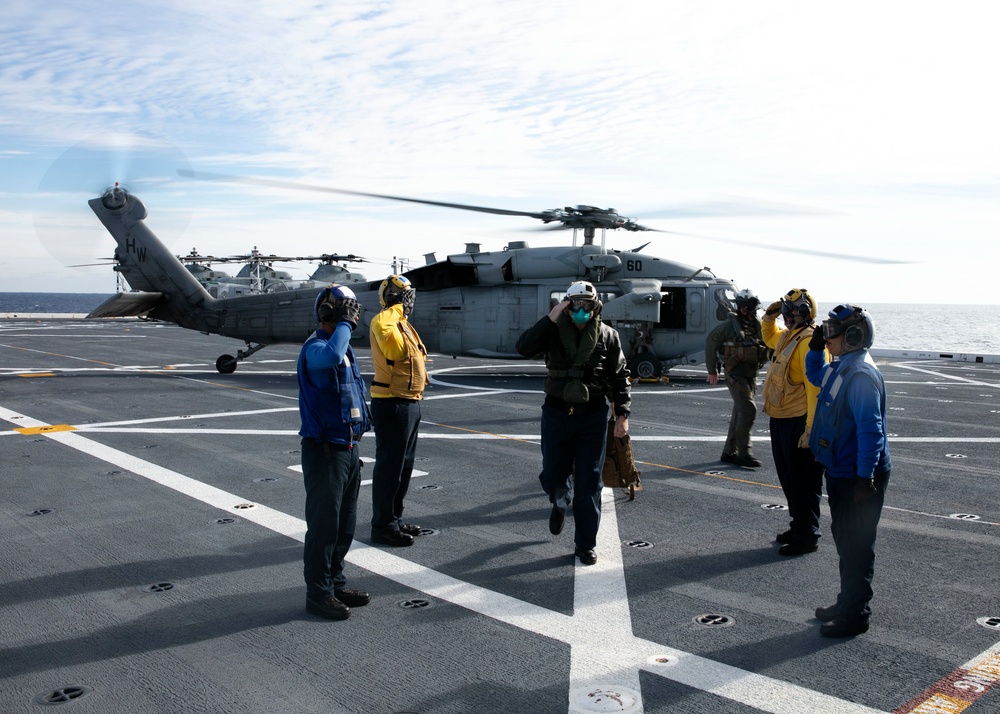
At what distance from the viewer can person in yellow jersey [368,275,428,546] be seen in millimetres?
6359

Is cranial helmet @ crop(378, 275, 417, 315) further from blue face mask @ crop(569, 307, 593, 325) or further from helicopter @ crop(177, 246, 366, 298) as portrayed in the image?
helicopter @ crop(177, 246, 366, 298)

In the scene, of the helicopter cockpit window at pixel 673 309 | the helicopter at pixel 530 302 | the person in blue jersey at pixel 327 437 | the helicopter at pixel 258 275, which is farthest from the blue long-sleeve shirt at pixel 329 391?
the helicopter at pixel 258 275

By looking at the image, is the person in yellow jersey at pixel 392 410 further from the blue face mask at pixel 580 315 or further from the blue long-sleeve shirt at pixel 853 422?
the blue long-sleeve shirt at pixel 853 422

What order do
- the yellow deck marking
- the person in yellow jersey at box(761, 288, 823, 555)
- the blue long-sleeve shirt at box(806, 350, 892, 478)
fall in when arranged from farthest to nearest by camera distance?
the yellow deck marking
the person in yellow jersey at box(761, 288, 823, 555)
the blue long-sleeve shirt at box(806, 350, 892, 478)

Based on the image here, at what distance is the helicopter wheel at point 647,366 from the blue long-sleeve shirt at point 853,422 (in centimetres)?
1324

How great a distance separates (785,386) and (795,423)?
0.34m

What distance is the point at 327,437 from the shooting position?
16.3 feet

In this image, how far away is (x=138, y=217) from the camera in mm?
19766

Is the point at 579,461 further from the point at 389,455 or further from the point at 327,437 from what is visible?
the point at 327,437

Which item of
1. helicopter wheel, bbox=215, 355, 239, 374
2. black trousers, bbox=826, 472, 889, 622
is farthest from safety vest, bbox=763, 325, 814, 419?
helicopter wheel, bbox=215, 355, 239, 374

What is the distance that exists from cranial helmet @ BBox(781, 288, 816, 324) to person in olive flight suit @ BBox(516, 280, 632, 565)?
2025 millimetres

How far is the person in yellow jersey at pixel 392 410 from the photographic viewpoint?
250 inches

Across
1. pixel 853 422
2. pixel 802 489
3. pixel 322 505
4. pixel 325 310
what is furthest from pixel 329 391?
pixel 802 489

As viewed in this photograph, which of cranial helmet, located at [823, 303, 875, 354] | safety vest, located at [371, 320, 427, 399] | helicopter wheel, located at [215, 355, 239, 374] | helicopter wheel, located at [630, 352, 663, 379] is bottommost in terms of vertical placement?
helicopter wheel, located at [215, 355, 239, 374]
